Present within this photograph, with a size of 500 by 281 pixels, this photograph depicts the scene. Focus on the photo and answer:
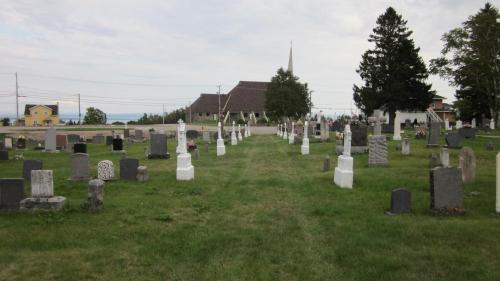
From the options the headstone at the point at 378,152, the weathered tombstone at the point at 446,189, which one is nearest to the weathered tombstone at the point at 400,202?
the weathered tombstone at the point at 446,189

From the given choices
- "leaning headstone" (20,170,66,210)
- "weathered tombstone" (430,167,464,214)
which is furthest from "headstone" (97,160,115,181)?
"weathered tombstone" (430,167,464,214)

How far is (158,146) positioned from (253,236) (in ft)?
44.6

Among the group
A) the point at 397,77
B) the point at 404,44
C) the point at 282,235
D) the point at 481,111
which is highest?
the point at 404,44

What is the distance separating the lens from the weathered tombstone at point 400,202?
781 centimetres

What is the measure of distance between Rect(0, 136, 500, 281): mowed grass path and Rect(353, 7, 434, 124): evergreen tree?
4101 cm

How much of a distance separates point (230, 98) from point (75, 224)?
7199cm

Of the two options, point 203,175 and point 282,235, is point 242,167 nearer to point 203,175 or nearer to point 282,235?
point 203,175

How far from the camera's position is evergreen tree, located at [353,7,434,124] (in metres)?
49.6

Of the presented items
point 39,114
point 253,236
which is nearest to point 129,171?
point 253,236

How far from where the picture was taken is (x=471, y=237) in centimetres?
632

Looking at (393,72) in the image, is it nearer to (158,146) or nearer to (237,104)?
(237,104)

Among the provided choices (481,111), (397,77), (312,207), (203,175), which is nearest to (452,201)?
(312,207)

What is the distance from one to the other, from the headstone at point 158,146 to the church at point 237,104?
53.3 m

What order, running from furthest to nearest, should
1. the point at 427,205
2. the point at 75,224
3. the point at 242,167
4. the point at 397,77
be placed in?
the point at 397,77, the point at 242,167, the point at 427,205, the point at 75,224
